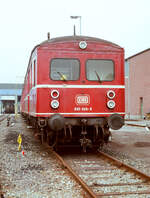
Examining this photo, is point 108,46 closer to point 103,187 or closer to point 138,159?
point 138,159

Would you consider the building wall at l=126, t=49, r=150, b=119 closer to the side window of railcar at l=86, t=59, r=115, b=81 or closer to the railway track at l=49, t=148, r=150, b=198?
the side window of railcar at l=86, t=59, r=115, b=81

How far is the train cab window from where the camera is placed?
330 inches

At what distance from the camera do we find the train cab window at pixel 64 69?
8.38 metres

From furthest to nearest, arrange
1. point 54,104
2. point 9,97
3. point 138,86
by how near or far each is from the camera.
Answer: point 9,97, point 138,86, point 54,104

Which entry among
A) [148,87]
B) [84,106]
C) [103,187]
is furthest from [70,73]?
[148,87]

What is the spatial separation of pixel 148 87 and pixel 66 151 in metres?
23.2

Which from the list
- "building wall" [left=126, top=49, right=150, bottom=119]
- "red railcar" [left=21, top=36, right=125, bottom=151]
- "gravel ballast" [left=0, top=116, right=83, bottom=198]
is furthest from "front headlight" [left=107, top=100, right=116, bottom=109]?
"building wall" [left=126, top=49, right=150, bottom=119]

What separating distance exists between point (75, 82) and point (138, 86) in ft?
85.9

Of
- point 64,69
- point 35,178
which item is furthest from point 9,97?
point 35,178

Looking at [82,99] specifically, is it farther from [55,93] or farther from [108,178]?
[108,178]

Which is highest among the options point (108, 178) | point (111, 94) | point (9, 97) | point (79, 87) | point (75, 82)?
point (9, 97)

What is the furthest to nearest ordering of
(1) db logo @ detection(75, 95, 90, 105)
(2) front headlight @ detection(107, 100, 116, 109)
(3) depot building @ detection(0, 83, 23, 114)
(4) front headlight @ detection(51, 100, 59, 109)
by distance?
(3) depot building @ detection(0, 83, 23, 114)
(2) front headlight @ detection(107, 100, 116, 109)
(1) db logo @ detection(75, 95, 90, 105)
(4) front headlight @ detection(51, 100, 59, 109)

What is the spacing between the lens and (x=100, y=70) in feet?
28.4

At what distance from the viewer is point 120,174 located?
248 inches
